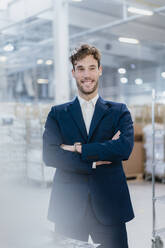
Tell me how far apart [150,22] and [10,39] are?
170 inches

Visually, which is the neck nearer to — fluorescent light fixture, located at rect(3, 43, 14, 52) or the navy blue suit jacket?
the navy blue suit jacket

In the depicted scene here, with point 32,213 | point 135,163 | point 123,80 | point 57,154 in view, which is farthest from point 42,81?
point 57,154

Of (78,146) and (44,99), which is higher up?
(44,99)

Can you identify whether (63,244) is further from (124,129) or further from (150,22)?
(150,22)

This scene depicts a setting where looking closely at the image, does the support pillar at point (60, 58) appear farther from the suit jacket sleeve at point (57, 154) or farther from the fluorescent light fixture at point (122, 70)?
the suit jacket sleeve at point (57, 154)

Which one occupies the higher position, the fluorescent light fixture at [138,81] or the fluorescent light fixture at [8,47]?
the fluorescent light fixture at [8,47]

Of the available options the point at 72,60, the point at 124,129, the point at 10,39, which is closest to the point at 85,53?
the point at 72,60

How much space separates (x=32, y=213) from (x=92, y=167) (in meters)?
2.59

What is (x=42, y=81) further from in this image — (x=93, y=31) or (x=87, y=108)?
(x=87, y=108)

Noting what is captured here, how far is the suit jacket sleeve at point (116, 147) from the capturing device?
1.47 metres

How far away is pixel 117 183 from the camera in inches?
58.8

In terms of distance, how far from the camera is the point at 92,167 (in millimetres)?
1491

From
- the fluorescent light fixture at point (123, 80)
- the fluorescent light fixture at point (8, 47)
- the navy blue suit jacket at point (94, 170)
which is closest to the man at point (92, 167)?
the navy blue suit jacket at point (94, 170)

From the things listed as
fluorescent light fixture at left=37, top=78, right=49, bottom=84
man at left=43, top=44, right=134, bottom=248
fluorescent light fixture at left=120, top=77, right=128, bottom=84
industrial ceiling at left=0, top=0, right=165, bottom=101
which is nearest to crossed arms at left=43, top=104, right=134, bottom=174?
man at left=43, top=44, right=134, bottom=248
